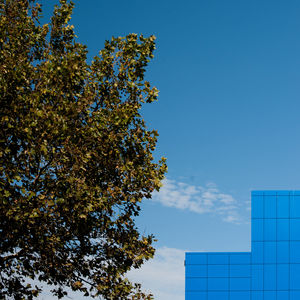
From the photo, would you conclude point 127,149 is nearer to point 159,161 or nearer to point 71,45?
point 159,161

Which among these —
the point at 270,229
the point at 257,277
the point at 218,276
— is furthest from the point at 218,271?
the point at 270,229

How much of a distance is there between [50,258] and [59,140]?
3821mm

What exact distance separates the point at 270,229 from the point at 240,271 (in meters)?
5.59

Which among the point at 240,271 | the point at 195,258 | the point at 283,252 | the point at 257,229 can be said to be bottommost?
the point at 240,271

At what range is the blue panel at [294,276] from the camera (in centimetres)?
5060

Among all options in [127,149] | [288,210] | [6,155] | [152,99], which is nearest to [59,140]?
[6,155]

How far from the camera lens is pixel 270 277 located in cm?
5166

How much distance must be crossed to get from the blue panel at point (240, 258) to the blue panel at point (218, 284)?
2.02m

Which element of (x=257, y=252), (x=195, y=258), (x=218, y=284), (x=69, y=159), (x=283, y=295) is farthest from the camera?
(x=195, y=258)

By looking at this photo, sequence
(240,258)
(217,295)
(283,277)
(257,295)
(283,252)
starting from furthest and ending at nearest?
(217,295) < (240,258) < (257,295) < (283,252) < (283,277)

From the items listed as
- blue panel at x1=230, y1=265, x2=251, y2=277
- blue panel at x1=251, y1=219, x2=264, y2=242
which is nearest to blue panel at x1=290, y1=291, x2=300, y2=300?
blue panel at x1=230, y1=265, x2=251, y2=277

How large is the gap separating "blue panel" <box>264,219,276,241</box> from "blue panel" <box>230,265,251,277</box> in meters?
4.06

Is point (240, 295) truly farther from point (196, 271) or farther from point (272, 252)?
point (272, 252)

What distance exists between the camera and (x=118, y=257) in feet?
56.8
